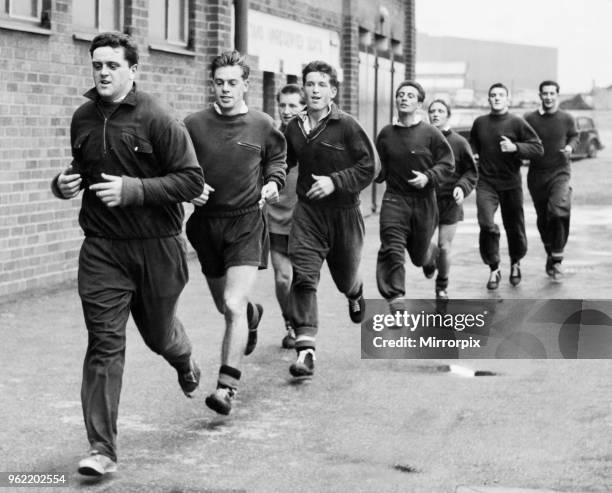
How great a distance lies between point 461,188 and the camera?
38.9ft

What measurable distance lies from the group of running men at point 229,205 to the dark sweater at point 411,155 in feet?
0.03

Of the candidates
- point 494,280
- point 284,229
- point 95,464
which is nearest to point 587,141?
point 494,280

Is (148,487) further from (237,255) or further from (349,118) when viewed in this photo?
(349,118)

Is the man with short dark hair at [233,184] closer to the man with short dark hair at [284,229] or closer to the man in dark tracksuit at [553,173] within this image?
the man with short dark hair at [284,229]

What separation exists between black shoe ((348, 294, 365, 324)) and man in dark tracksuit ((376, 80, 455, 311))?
0.68m

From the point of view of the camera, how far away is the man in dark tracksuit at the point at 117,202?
6.08 metres

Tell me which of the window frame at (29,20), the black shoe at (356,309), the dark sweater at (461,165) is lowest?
the black shoe at (356,309)

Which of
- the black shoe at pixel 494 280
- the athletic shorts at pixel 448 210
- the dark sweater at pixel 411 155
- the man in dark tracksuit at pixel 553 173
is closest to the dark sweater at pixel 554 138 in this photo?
the man in dark tracksuit at pixel 553 173

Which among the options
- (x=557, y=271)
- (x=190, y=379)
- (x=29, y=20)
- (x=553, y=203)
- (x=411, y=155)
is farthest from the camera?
(x=553, y=203)

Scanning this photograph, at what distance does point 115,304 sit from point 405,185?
470 cm

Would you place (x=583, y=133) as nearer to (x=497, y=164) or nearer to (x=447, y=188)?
(x=497, y=164)

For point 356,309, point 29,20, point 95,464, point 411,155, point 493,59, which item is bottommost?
point 95,464

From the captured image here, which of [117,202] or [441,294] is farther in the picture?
[441,294]

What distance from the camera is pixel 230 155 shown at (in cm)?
767
